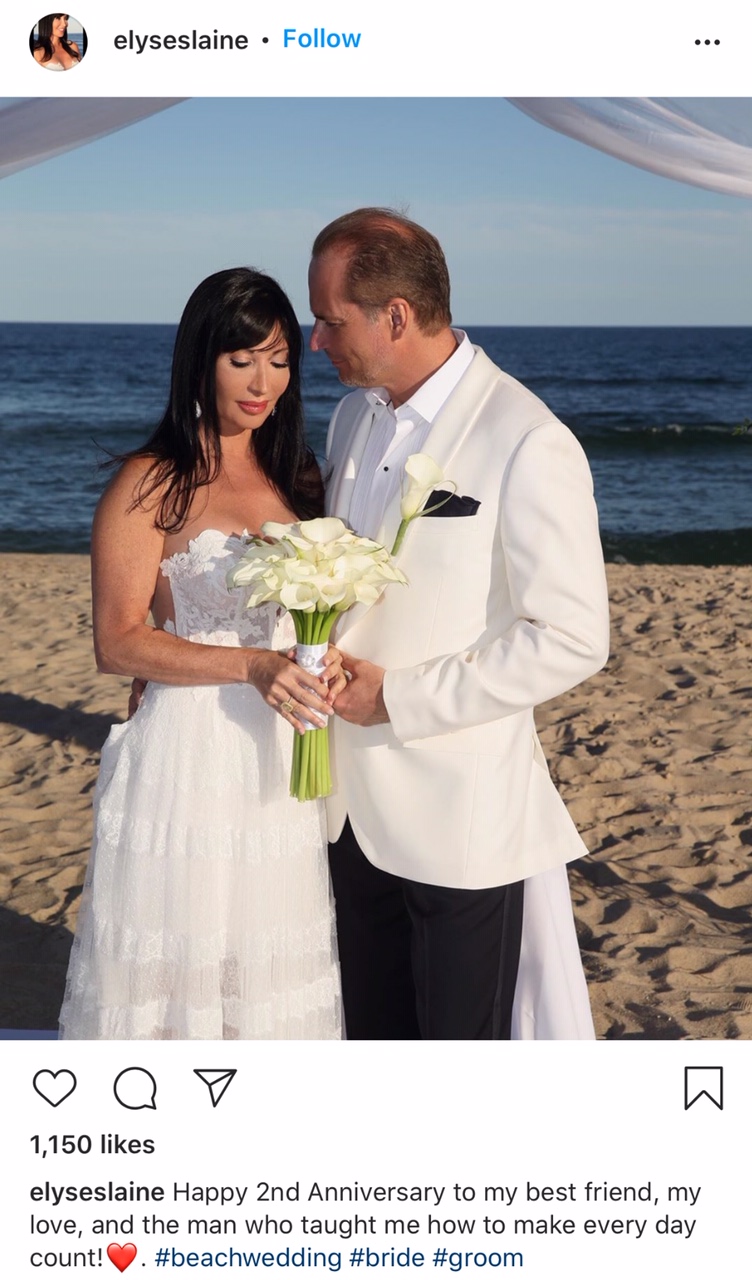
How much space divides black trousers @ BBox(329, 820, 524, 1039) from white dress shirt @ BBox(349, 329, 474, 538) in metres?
0.77

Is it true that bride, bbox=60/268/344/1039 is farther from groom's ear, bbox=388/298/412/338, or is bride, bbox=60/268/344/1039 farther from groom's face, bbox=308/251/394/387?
groom's ear, bbox=388/298/412/338

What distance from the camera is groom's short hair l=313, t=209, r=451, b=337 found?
2615mm

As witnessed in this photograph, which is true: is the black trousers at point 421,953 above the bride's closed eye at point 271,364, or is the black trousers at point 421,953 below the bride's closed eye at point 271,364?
below

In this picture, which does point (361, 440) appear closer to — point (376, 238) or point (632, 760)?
point (376, 238)

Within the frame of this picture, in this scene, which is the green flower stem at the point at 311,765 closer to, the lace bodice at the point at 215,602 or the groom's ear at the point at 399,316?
the lace bodice at the point at 215,602

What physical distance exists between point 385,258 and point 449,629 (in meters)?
0.82

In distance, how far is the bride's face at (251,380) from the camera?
2.81 metres

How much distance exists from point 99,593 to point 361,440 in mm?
729

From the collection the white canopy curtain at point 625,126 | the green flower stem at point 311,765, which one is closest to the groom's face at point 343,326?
the green flower stem at point 311,765

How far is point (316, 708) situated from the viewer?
2543 millimetres

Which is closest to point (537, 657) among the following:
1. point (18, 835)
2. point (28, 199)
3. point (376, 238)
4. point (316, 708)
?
point (316, 708)

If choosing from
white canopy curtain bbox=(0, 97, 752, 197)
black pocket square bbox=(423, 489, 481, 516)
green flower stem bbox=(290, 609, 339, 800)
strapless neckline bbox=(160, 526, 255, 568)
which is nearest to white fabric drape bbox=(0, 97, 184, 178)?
white canopy curtain bbox=(0, 97, 752, 197)
